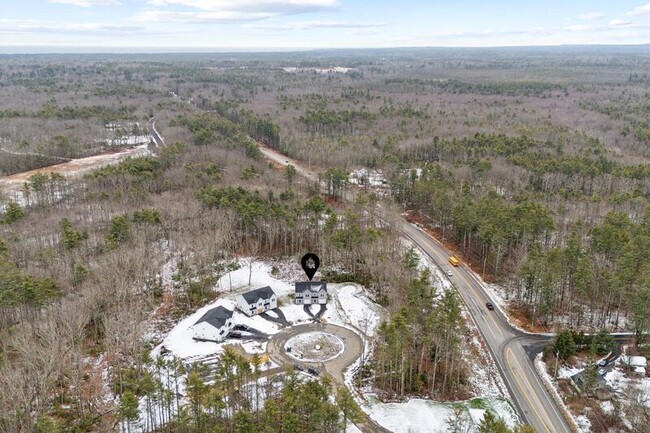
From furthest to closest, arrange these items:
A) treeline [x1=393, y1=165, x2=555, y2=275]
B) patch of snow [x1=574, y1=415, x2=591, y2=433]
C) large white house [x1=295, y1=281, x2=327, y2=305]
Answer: treeline [x1=393, y1=165, x2=555, y2=275] → large white house [x1=295, y1=281, x2=327, y2=305] → patch of snow [x1=574, y1=415, x2=591, y2=433]

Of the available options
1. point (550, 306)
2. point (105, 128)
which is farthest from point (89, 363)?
point (105, 128)

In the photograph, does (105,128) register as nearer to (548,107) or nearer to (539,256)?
(539,256)

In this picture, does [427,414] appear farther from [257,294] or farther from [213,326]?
[257,294]

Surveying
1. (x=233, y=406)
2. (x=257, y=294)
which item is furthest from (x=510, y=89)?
(x=233, y=406)

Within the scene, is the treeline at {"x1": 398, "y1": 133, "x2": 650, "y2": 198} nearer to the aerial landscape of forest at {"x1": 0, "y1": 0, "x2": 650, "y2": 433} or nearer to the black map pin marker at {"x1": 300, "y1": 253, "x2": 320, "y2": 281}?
the aerial landscape of forest at {"x1": 0, "y1": 0, "x2": 650, "y2": 433}

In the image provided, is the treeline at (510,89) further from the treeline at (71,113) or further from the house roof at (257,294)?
the house roof at (257,294)

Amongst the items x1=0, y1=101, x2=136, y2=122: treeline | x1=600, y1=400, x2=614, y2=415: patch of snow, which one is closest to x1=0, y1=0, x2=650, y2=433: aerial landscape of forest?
x1=600, y1=400, x2=614, y2=415: patch of snow
